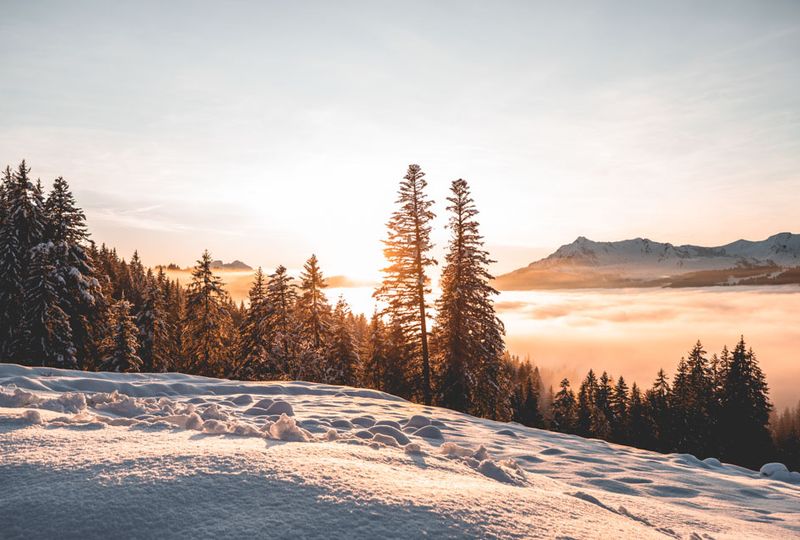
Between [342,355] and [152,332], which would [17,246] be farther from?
[342,355]

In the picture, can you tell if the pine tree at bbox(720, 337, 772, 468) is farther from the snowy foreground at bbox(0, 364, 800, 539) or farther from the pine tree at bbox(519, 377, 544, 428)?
the snowy foreground at bbox(0, 364, 800, 539)

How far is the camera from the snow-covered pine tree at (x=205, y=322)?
34.4 meters

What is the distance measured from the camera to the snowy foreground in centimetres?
218

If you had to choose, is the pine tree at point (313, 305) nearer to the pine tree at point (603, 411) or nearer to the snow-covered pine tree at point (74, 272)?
the snow-covered pine tree at point (74, 272)

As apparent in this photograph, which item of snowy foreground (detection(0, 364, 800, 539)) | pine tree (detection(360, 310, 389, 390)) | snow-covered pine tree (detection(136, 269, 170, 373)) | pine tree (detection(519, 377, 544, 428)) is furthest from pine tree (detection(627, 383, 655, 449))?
snowy foreground (detection(0, 364, 800, 539))

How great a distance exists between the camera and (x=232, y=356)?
131 feet

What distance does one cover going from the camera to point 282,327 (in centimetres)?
3322

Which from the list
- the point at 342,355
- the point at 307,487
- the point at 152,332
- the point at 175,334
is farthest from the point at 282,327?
the point at 307,487

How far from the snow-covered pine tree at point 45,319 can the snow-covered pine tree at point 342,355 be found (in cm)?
1695

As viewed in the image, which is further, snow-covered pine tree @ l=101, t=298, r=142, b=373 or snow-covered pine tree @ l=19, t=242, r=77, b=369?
snow-covered pine tree @ l=101, t=298, r=142, b=373

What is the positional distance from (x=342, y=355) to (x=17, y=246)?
22.1m

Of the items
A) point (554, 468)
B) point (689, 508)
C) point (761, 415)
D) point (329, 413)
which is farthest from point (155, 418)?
point (761, 415)

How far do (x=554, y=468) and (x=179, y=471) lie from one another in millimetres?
4764

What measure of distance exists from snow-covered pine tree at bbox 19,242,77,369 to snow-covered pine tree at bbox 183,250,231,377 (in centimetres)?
1033
